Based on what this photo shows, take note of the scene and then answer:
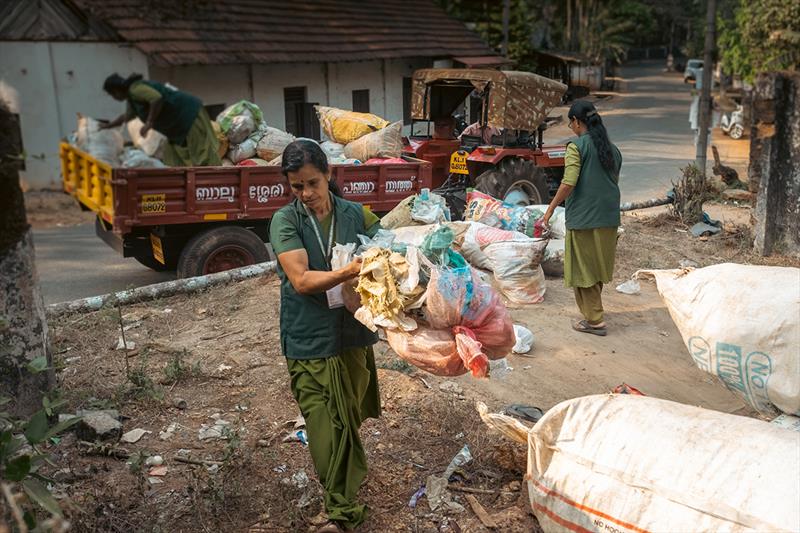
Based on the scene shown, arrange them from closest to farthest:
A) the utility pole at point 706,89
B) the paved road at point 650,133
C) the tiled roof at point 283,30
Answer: the tiled roof at point 283,30, the utility pole at point 706,89, the paved road at point 650,133

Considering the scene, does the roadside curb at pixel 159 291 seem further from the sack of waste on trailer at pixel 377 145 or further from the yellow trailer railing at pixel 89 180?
the sack of waste on trailer at pixel 377 145

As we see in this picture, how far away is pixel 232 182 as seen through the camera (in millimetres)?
7301

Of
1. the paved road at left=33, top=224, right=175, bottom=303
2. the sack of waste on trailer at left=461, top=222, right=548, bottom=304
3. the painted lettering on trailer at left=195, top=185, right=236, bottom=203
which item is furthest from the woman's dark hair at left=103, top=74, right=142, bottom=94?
the sack of waste on trailer at left=461, top=222, right=548, bottom=304

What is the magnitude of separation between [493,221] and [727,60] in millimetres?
20815

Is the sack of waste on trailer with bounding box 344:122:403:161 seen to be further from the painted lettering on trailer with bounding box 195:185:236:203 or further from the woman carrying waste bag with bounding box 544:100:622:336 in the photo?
the woman carrying waste bag with bounding box 544:100:622:336

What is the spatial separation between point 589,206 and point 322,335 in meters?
3.21

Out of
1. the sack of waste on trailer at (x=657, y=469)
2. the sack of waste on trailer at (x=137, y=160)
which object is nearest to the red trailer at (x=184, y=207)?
the sack of waste on trailer at (x=137, y=160)

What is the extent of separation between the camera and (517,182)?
9.05 m

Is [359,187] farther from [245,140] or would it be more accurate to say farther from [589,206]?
[589,206]

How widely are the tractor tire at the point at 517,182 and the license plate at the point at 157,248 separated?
A: 3568mm

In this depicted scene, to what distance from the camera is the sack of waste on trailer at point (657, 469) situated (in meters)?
2.59

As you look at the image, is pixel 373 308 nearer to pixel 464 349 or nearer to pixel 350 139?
pixel 464 349

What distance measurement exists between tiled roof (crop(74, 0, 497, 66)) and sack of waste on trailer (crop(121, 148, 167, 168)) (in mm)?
4916

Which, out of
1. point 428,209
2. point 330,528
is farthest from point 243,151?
point 330,528
